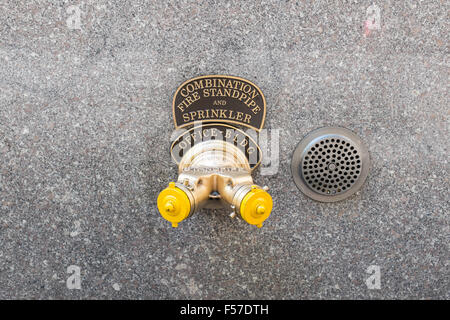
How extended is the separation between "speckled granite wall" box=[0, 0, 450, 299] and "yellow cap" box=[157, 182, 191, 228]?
6.9 inches

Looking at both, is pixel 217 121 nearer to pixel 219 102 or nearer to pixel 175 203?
pixel 219 102

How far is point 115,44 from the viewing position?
1.81ft

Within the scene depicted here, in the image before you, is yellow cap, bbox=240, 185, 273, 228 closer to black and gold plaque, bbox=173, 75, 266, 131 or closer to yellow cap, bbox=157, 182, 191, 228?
yellow cap, bbox=157, 182, 191, 228

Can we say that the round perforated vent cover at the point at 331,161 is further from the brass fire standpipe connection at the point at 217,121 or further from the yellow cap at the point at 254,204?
the yellow cap at the point at 254,204

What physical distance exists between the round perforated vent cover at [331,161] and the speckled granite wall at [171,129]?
0.02 metres

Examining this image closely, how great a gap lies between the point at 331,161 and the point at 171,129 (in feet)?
0.91

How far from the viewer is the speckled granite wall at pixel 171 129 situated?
0.55 m

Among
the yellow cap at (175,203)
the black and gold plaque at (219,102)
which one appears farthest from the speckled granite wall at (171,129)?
the yellow cap at (175,203)

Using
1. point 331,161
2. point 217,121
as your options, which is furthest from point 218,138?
point 331,161

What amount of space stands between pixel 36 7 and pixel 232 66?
0.34 metres
